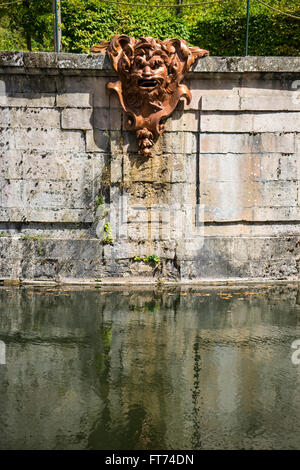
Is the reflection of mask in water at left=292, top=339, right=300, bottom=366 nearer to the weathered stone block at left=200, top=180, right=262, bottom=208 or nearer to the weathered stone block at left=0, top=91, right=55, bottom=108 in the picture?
the weathered stone block at left=200, top=180, right=262, bottom=208

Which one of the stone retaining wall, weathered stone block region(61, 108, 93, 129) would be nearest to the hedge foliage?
weathered stone block region(61, 108, 93, 129)

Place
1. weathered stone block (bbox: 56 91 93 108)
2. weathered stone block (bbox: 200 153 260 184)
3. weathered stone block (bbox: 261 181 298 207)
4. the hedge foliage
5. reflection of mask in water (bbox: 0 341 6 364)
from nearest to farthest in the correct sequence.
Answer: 1. reflection of mask in water (bbox: 0 341 6 364)
2. weathered stone block (bbox: 56 91 93 108)
3. weathered stone block (bbox: 200 153 260 184)
4. weathered stone block (bbox: 261 181 298 207)
5. the hedge foliage

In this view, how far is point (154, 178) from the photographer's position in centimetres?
791

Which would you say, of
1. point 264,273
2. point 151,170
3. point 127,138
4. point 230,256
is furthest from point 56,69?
point 264,273

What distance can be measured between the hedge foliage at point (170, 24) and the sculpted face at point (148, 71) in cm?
310

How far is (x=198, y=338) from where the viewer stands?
561 cm

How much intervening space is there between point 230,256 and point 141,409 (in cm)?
443

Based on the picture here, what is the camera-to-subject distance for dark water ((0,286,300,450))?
3.61 meters

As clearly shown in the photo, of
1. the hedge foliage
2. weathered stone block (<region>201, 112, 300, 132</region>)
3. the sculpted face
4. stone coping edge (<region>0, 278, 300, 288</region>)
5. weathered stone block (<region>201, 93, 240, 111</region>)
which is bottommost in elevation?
stone coping edge (<region>0, 278, 300, 288</region>)

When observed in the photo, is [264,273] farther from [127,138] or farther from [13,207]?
[13,207]

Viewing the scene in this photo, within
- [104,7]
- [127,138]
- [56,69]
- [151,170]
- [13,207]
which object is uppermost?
[104,7]

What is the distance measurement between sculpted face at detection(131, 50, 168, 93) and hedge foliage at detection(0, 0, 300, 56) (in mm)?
3097

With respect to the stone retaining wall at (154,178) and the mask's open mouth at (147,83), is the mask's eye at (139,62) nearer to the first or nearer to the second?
the mask's open mouth at (147,83)

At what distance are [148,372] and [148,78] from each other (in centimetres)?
435
